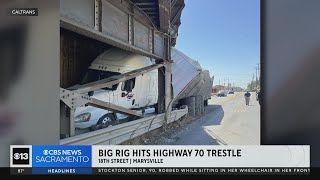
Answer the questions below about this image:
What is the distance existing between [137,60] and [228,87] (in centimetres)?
128

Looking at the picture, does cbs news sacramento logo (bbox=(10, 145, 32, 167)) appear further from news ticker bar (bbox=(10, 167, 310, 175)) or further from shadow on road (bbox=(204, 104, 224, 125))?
shadow on road (bbox=(204, 104, 224, 125))

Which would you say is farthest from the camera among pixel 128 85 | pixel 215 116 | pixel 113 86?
pixel 128 85

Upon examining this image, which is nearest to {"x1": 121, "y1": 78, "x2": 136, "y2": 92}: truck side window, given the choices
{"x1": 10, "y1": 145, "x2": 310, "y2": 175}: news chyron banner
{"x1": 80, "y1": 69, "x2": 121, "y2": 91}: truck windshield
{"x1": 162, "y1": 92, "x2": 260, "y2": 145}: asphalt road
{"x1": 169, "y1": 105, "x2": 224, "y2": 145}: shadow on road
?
{"x1": 80, "y1": 69, "x2": 121, "y2": 91}: truck windshield

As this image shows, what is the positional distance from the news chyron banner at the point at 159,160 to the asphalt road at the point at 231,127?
74 millimetres

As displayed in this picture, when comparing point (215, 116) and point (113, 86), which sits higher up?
point (113, 86)

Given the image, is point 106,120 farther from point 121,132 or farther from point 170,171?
point 170,171

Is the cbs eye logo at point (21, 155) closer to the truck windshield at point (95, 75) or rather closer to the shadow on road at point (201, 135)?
the shadow on road at point (201, 135)

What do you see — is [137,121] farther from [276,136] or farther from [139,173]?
[276,136]

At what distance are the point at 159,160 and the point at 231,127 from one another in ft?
1.91

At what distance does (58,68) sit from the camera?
139 centimetres

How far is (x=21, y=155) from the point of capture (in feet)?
4.55

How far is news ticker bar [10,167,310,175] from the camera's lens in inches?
54.9

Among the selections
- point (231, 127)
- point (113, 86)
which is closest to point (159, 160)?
point (231, 127)

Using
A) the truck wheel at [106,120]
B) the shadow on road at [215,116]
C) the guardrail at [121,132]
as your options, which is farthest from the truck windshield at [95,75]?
the shadow on road at [215,116]
